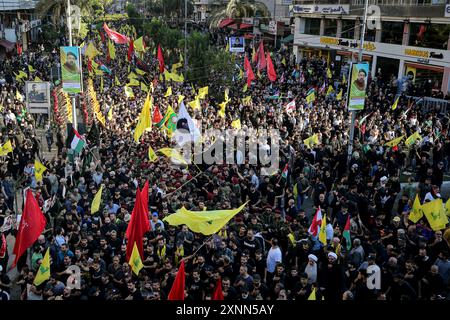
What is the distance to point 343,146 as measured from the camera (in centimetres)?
1497

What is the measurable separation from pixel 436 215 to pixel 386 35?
2535cm

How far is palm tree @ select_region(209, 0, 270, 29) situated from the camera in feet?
134

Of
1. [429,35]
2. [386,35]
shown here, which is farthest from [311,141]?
[386,35]

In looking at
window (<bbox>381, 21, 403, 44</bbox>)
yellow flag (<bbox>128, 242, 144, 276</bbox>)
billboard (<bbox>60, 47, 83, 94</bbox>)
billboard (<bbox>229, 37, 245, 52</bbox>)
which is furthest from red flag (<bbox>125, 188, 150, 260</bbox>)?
window (<bbox>381, 21, 403, 44</bbox>)

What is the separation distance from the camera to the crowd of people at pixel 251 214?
7.82 metres

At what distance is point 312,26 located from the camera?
130 ft

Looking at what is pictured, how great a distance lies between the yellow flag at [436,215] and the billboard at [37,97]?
11399 millimetres

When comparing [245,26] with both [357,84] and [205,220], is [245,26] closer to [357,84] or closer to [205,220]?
[357,84]

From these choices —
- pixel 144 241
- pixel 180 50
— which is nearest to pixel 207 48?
pixel 180 50

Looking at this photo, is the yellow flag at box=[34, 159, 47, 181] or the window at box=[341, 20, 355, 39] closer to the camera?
the yellow flag at box=[34, 159, 47, 181]

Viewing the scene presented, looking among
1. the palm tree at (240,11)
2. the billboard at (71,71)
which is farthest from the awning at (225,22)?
the billboard at (71,71)

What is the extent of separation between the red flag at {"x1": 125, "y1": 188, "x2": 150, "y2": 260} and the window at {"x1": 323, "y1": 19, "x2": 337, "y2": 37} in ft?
102

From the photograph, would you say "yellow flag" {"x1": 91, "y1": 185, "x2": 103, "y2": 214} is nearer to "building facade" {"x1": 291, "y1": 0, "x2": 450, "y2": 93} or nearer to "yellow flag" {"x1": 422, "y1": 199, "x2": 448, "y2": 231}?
"yellow flag" {"x1": 422, "y1": 199, "x2": 448, "y2": 231}

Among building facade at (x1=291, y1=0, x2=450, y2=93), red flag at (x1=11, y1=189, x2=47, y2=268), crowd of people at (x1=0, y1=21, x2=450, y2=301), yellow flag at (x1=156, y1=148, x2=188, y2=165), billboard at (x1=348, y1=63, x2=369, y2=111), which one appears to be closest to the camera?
crowd of people at (x1=0, y1=21, x2=450, y2=301)
